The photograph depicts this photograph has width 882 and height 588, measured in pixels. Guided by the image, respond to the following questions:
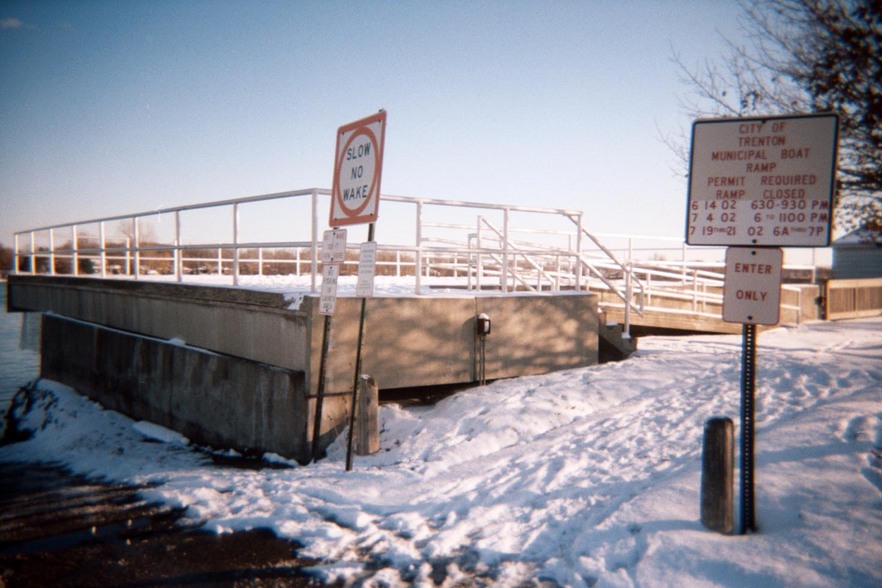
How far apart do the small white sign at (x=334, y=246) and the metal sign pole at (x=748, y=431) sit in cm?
368

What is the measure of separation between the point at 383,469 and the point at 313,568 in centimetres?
212

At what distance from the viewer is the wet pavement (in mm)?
4066

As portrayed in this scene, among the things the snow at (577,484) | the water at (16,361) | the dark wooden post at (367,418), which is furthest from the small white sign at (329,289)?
the water at (16,361)

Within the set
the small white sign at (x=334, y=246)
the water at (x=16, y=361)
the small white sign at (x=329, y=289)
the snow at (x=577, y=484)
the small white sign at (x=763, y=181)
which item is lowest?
the water at (x=16, y=361)

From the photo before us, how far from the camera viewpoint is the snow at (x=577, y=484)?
12.4ft

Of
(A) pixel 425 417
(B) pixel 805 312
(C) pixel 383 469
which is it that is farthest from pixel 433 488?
(B) pixel 805 312

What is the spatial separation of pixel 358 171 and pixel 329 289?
4.14ft

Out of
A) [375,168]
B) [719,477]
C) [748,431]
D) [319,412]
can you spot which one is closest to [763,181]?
[748,431]

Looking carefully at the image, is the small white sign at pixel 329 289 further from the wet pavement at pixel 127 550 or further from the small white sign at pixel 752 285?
the small white sign at pixel 752 285

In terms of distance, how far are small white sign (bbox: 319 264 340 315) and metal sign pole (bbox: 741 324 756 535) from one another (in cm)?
381

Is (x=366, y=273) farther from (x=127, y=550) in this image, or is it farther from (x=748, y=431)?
(x=748, y=431)

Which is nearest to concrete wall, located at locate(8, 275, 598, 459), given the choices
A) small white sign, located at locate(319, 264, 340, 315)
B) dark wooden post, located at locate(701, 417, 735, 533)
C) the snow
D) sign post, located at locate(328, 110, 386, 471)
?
the snow

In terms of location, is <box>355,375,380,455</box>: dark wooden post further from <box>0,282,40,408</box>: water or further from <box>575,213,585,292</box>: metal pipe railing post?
<box>0,282,40,408</box>: water

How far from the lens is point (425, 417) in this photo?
7645 mm
